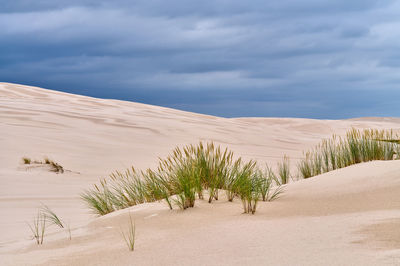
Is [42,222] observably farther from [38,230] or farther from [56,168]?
[56,168]

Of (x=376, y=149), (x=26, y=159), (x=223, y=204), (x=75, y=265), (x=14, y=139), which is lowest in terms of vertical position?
(x=75, y=265)

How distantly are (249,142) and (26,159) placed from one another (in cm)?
718

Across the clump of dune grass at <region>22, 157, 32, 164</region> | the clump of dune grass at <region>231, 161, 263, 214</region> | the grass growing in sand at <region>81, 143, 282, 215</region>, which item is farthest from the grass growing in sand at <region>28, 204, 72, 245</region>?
the clump of dune grass at <region>22, 157, 32, 164</region>

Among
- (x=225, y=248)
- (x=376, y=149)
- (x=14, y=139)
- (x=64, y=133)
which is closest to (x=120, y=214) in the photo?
(x=225, y=248)

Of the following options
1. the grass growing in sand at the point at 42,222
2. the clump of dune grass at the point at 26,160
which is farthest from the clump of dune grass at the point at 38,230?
the clump of dune grass at the point at 26,160

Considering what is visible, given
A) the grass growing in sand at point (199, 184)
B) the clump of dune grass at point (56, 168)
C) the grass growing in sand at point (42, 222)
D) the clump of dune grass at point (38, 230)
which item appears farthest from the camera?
the clump of dune grass at point (56, 168)

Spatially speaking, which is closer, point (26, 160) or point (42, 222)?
point (42, 222)

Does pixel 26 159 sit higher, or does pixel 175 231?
pixel 26 159

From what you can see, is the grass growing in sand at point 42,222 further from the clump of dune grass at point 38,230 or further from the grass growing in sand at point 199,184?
the grass growing in sand at point 199,184

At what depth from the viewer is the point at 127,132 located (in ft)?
43.5

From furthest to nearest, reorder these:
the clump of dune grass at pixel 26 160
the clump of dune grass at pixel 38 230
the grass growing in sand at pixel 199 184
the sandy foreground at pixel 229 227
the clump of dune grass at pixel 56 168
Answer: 1. the clump of dune grass at pixel 26 160
2. the clump of dune grass at pixel 56 168
3. the grass growing in sand at pixel 199 184
4. the clump of dune grass at pixel 38 230
5. the sandy foreground at pixel 229 227

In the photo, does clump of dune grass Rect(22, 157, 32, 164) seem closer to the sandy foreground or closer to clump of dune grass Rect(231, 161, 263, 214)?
the sandy foreground

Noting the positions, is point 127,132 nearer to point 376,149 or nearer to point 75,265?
point 376,149

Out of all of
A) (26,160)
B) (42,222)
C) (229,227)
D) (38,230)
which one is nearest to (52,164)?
(26,160)
